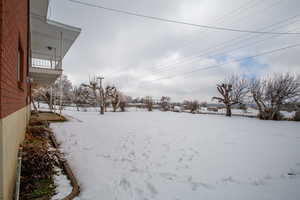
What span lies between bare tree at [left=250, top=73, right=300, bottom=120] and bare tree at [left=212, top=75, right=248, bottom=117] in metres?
1.64

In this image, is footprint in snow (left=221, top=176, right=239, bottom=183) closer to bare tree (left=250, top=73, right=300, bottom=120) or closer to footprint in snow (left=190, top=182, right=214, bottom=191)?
footprint in snow (left=190, top=182, right=214, bottom=191)

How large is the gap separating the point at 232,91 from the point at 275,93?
161 inches

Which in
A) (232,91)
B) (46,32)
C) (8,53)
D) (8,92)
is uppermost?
(46,32)

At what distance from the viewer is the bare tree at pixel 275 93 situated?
462 inches

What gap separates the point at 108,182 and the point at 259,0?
31.9 ft

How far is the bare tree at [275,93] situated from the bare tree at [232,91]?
164cm

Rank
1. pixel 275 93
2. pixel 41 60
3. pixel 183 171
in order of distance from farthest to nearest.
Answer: pixel 275 93, pixel 41 60, pixel 183 171

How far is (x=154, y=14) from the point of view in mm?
6414

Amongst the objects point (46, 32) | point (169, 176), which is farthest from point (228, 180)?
point (46, 32)

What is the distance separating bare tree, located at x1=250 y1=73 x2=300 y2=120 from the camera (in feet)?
38.5

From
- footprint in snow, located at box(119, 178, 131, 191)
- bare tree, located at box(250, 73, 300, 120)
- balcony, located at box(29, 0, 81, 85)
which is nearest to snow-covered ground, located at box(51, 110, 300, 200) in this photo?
footprint in snow, located at box(119, 178, 131, 191)

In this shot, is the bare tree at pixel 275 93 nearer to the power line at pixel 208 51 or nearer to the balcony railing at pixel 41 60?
the power line at pixel 208 51

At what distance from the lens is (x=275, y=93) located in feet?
40.1

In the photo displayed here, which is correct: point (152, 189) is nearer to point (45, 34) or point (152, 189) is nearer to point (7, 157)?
point (7, 157)
